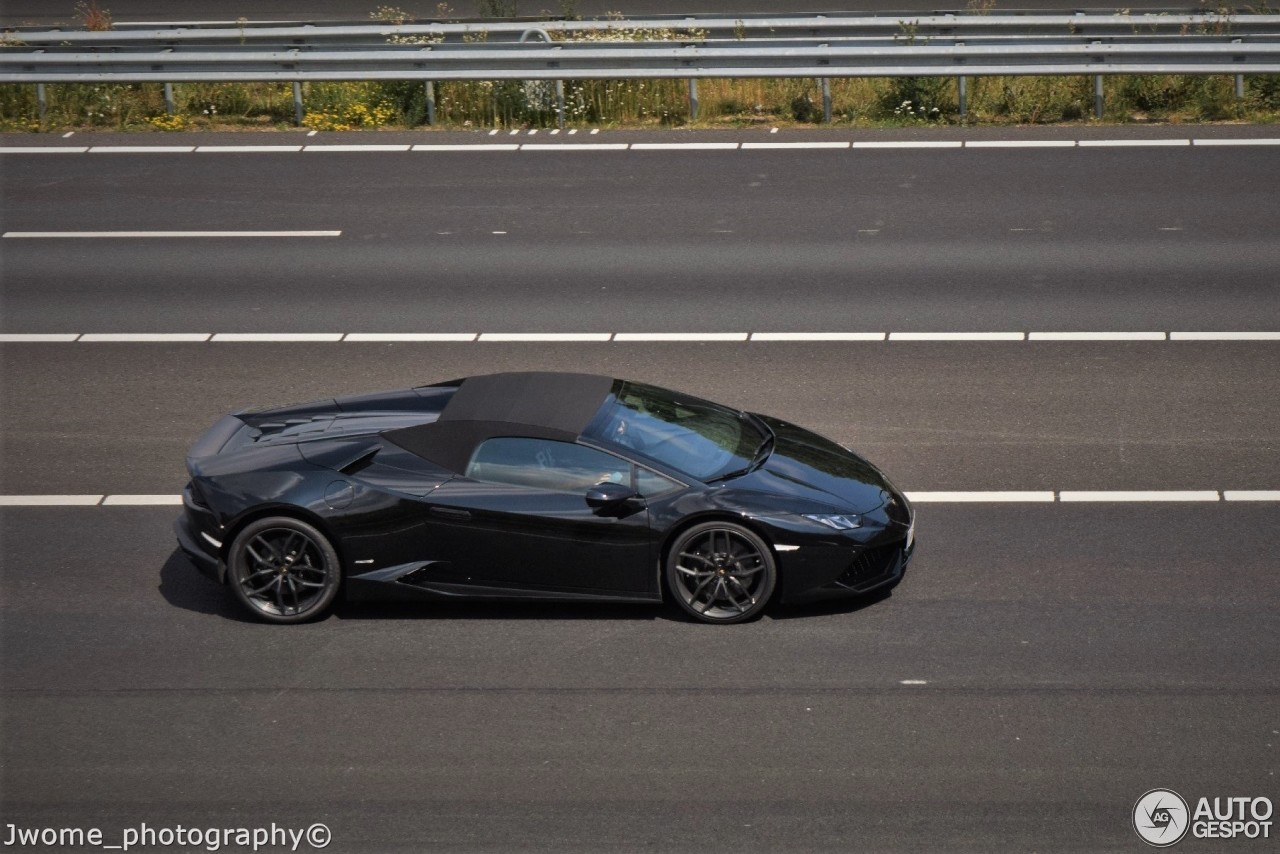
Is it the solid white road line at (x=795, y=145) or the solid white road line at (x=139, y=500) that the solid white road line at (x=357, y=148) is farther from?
the solid white road line at (x=139, y=500)

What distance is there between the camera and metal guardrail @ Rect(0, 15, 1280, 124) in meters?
18.6

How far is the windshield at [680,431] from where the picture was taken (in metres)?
8.66

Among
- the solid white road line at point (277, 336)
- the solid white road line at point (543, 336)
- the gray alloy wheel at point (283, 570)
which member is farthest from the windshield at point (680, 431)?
the solid white road line at point (277, 336)

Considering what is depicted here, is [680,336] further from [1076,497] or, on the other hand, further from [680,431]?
[1076,497]

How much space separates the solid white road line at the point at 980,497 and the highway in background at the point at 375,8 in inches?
690

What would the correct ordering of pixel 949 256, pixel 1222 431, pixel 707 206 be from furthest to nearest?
pixel 707 206 → pixel 949 256 → pixel 1222 431

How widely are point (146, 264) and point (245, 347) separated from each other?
2.68m

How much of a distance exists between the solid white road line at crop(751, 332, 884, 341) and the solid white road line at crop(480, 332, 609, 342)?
141 centimetres

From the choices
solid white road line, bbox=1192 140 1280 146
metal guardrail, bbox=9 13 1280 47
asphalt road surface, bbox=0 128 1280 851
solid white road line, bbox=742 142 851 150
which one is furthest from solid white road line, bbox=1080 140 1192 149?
solid white road line, bbox=742 142 851 150

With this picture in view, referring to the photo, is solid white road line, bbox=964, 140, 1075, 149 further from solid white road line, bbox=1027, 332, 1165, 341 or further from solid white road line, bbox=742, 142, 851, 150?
solid white road line, bbox=1027, 332, 1165, 341

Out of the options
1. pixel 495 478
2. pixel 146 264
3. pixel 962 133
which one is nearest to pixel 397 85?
pixel 146 264

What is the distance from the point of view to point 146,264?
49.1ft

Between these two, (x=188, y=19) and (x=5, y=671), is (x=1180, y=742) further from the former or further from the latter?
(x=188, y=19)

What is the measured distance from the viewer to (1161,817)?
21.8 ft
